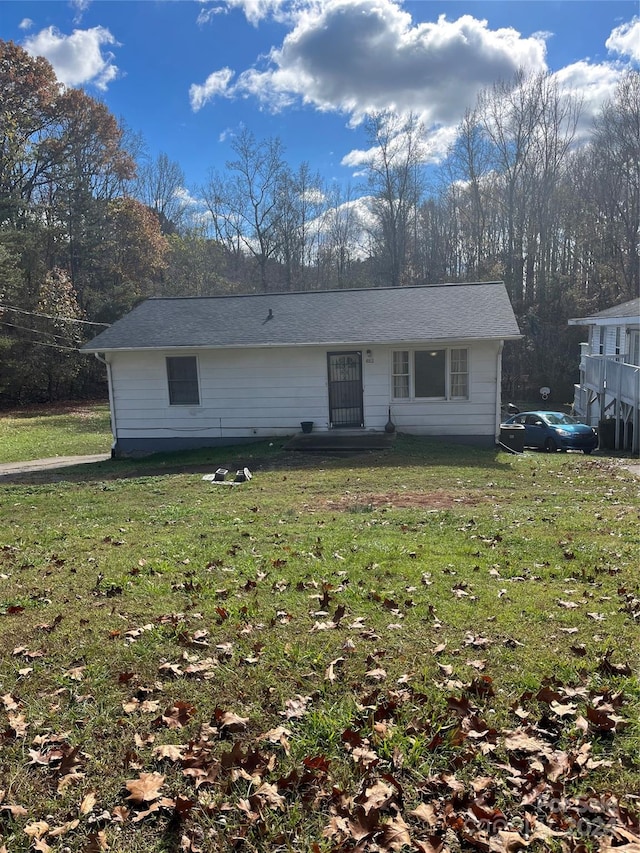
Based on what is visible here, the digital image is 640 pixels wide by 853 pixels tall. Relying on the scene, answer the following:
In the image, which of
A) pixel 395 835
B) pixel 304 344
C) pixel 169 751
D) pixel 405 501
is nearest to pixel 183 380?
pixel 304 344

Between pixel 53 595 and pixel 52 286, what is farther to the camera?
pixel 52 286

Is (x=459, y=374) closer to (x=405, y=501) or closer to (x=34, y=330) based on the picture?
(x=405, y=501)

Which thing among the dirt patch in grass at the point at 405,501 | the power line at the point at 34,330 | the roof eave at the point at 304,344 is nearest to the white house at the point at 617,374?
the roof eave at the point at 304,344

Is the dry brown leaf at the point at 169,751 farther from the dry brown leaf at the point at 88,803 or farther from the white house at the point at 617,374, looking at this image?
the white house at the point at 617,374

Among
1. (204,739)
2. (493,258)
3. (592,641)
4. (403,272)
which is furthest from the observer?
(403,272)

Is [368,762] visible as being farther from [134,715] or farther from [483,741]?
[134,715]

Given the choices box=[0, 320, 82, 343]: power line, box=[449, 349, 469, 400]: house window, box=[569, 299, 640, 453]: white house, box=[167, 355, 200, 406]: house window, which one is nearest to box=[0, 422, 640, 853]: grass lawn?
box=[449, 349, 469, 400]: house window

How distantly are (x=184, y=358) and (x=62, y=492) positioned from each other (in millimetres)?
6271

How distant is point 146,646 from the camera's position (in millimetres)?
4027

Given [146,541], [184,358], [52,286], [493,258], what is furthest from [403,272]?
[146,541]

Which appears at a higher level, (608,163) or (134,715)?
(608,163)

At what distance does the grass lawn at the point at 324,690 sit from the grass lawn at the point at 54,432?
12.6 metres

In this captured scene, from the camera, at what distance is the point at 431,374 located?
15.7 metres

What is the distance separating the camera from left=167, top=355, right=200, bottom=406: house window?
16.2m
